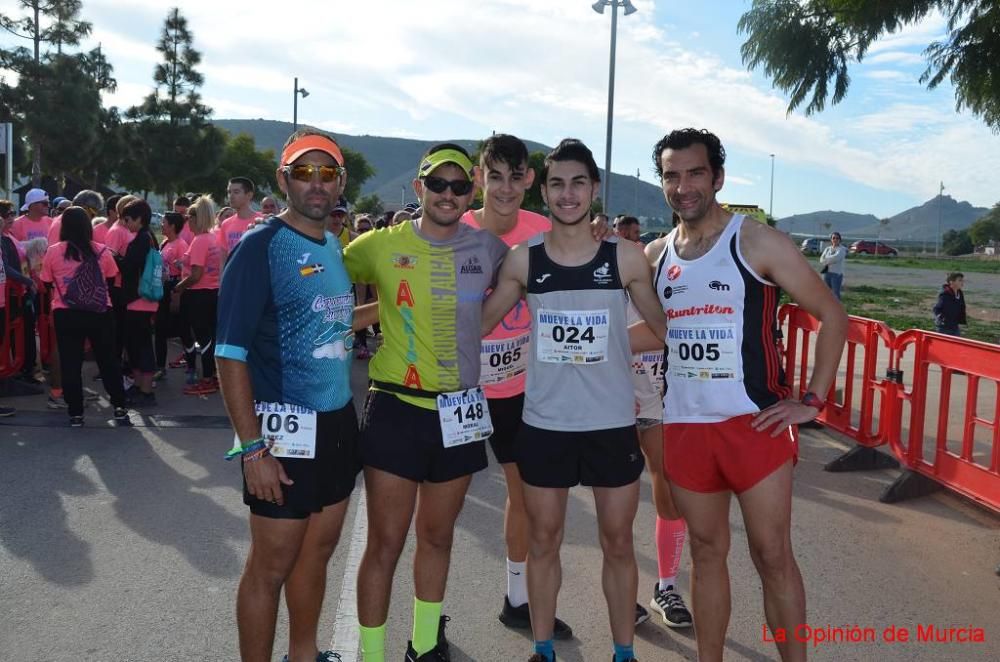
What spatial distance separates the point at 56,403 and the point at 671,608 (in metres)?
6.96

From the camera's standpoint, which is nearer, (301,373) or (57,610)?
(301,373)

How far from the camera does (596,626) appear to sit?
3748 mm

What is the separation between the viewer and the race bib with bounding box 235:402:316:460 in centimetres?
283

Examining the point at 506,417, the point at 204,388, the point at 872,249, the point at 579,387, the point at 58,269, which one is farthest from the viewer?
the point at 872,249

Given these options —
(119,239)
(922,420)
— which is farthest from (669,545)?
(119,239)

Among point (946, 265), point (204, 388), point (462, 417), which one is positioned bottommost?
point (204, 388)

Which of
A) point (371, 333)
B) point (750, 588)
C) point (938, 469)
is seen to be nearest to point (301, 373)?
point (750, 588)

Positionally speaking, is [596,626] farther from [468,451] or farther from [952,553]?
[952,553]

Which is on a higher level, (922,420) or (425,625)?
(922,420)

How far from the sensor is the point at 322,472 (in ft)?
9.55

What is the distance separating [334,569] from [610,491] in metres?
1.82

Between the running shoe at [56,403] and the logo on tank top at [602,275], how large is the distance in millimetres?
7019

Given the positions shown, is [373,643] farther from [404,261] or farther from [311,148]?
[311,148]

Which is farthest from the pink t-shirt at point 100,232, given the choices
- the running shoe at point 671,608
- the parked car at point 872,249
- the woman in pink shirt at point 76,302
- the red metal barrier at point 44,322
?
the parked car at point 872,249
